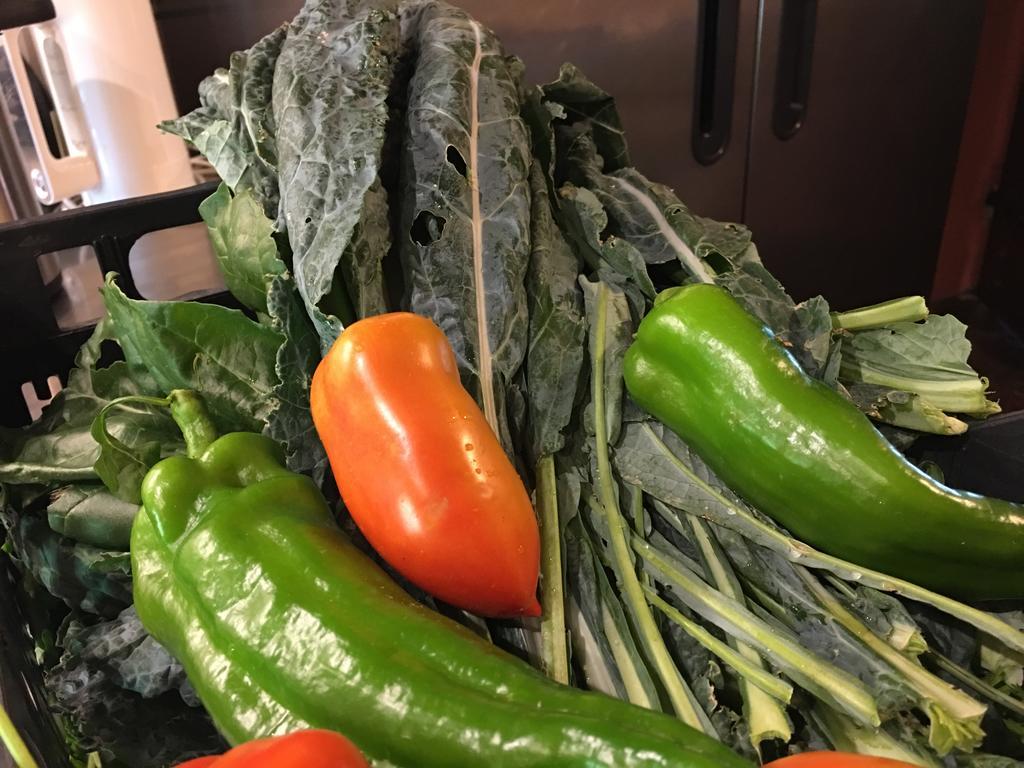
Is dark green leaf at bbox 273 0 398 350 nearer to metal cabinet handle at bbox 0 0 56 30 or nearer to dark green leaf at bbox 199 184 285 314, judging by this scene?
dark green leaf at bbox 199 184 285 314

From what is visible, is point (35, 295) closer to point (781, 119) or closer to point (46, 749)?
point (46, 749)

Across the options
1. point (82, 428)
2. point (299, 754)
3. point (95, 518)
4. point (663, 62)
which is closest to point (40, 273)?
point (82, 428)

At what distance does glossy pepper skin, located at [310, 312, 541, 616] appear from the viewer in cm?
50


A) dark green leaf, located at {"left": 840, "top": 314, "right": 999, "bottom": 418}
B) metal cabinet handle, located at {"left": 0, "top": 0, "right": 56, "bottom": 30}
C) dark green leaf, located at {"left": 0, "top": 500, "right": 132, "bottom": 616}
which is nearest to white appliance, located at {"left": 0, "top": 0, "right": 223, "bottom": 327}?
metal cabinet handle, located at {"left": 0, "top": 0, "right": 56, "bottom": 30}

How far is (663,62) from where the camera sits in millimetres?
1407

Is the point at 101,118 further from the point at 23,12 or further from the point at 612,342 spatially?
the point at 612,342

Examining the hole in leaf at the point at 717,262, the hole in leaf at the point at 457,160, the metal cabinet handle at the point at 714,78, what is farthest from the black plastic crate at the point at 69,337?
the metal cabinet handle at the point at 714,78

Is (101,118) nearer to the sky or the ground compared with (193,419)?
nearer to the sky

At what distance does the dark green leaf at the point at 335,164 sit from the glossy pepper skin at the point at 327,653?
0.49 ft

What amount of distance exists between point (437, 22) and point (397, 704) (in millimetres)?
621

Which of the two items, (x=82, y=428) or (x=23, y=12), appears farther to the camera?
(x=23, y=12)

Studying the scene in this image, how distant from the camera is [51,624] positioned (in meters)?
0.69

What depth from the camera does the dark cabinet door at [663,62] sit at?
52.6 inches

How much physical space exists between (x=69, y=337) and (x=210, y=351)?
0.26 metres
